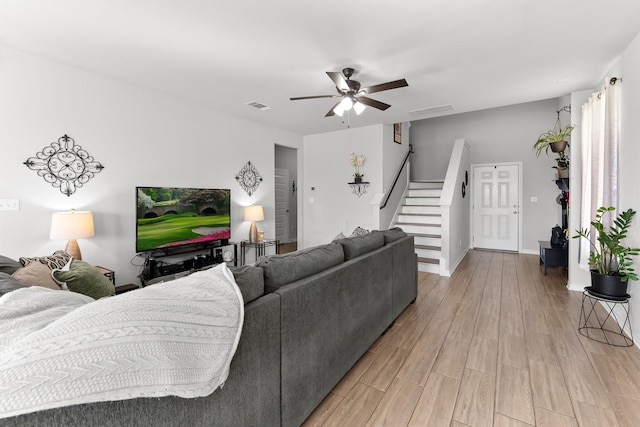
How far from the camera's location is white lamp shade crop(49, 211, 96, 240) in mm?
2967

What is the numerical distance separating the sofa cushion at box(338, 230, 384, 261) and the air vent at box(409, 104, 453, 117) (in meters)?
2.76

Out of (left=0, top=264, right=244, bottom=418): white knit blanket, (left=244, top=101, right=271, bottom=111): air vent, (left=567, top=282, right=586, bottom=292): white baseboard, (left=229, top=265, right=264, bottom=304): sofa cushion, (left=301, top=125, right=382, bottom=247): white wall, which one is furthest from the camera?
(left=301, top=125, right=382, bottom=247): white wall

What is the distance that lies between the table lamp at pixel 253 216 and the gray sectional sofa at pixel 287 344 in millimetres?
2976

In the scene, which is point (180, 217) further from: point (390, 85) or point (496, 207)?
point (496, 207)

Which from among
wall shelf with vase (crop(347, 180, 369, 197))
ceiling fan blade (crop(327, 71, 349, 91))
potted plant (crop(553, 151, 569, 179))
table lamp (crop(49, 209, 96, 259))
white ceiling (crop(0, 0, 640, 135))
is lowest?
table lamp (crop(49, 209, 96, 259))

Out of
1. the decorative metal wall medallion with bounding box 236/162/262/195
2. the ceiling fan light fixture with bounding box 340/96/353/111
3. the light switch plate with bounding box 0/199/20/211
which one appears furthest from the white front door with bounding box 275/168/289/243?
the light switch plate with bounding box 0/199/20/211

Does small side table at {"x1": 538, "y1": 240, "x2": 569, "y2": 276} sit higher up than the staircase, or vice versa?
the staircase

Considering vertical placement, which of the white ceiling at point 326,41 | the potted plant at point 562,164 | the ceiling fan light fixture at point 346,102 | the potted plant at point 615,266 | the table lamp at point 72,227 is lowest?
the potted plant at point 615,266

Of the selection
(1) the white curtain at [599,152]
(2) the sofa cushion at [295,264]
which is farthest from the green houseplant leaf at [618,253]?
(2) the sofa cushion at [295,264]

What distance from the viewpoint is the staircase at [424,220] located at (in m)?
5.12

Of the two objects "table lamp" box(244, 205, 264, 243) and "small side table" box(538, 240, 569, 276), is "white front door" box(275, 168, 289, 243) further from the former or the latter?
"small side table" box(538, 240, 569, 276)

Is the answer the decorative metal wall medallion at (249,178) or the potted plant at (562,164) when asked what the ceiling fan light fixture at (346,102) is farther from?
the potted plant at (562,164)

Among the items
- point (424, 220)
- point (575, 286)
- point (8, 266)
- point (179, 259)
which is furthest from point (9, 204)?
point (575, 286)

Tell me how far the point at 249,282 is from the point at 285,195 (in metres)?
6.88
